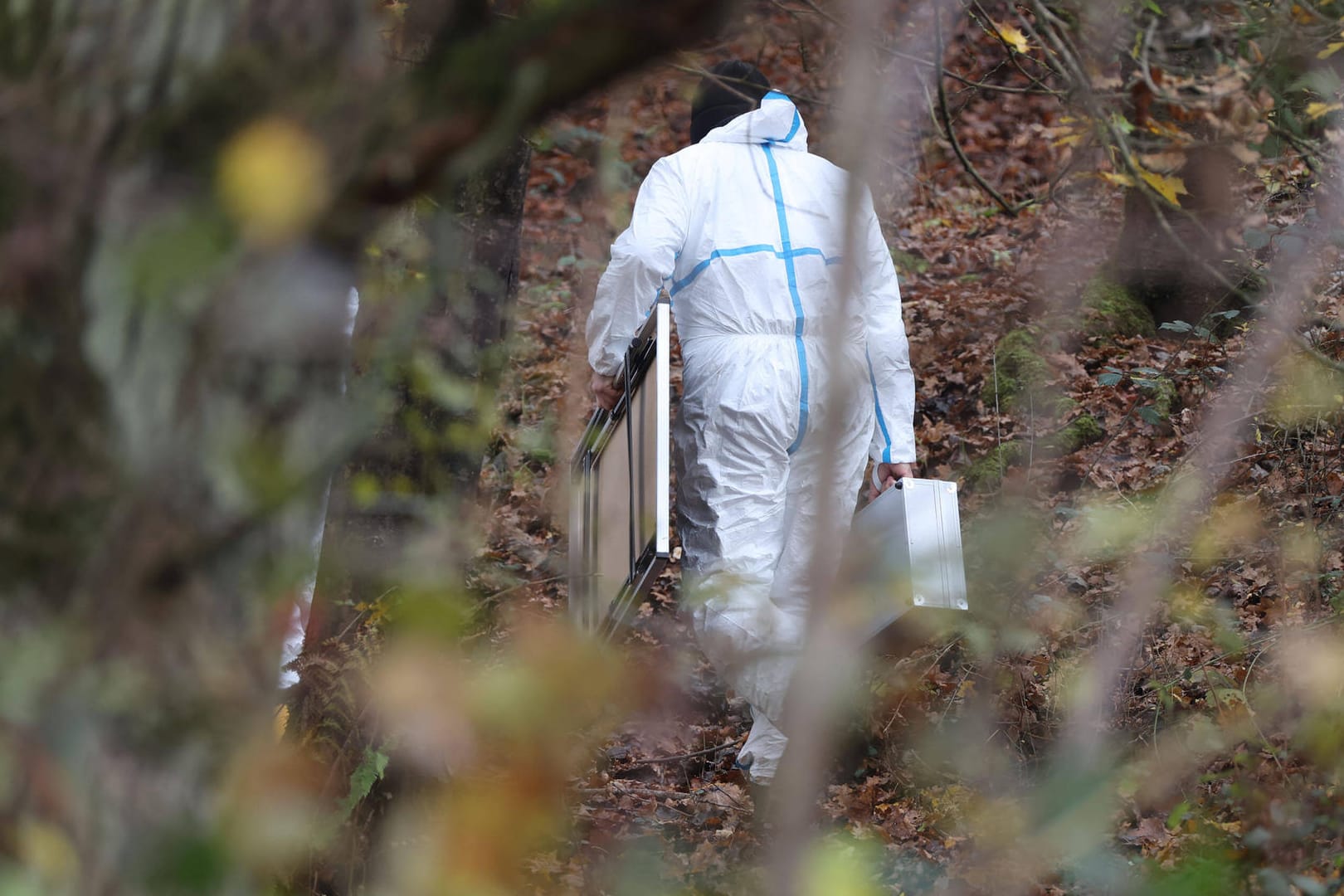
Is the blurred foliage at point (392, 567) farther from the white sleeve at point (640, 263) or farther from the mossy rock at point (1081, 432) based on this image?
the mossy rock at point (1081, 432)

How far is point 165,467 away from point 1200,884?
1.13 metres

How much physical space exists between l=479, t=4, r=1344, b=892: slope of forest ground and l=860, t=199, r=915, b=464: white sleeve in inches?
15.6

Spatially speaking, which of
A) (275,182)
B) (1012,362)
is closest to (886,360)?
(1012,362)

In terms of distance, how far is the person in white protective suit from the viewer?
4.44 meters

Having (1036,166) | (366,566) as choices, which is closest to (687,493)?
(366,566)

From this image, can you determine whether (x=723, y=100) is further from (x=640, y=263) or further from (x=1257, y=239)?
(x=1257, y=239)

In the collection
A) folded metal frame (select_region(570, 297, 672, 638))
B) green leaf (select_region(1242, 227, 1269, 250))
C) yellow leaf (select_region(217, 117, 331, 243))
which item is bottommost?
folded metal frame (select_region(570, 297, 672, 638))

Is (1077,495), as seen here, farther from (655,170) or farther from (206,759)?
(206,759)

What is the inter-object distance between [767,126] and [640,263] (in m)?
0.79

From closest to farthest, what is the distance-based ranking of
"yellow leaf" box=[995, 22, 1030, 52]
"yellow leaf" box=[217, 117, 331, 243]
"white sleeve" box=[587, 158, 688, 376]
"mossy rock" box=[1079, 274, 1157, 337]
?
"yellow leaf" box=[217, 117, 331, 243] < "yellow leaf" box=[995, 22, 1030, 52] < "white sleeve" box=[587, 158, 688, 376] < "mossy rock" box=[1079, 274, 1157, 337]

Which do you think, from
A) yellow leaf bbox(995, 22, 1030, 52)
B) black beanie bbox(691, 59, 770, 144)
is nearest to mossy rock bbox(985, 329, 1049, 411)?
black beanie bbox(691, 59, 770, 144)

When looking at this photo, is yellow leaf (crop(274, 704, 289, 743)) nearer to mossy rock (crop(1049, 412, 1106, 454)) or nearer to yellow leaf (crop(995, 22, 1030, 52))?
yellow leaf (crop(995, 22, 1030, 52))

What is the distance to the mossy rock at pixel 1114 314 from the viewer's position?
7609 mm

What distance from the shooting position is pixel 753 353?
448 cm
